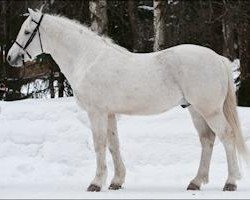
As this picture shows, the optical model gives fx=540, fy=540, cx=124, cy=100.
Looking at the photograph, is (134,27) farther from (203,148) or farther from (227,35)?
(203,148)

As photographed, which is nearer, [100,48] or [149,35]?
[100,48]

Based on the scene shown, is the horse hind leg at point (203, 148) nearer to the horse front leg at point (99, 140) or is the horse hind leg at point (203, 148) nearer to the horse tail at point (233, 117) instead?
the horse tail at point (233, 117)

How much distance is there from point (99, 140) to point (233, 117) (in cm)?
163

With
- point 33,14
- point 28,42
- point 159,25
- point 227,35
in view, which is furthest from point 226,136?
point 227,35

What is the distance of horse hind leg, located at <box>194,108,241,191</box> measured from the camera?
20.4ft

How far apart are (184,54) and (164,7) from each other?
22.6 ft

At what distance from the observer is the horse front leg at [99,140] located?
6.31 m

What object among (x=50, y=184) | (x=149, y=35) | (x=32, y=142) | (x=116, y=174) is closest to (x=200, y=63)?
(x=116, y=174)

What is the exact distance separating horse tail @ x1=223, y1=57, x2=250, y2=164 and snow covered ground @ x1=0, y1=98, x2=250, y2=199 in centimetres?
60

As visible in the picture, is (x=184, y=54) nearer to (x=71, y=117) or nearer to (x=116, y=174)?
(x=116, y=174)

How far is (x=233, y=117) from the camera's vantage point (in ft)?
21.3

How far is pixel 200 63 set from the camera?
20.5 ft

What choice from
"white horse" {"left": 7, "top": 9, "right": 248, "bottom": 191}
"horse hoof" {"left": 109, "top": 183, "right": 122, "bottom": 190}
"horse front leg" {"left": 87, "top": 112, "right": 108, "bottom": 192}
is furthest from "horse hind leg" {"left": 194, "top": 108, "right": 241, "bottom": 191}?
"horse hoof" {"left": 109, "top": 183, "right": 122, "bottom": 190}

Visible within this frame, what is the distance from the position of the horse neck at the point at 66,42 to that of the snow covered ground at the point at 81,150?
5.22 ft
